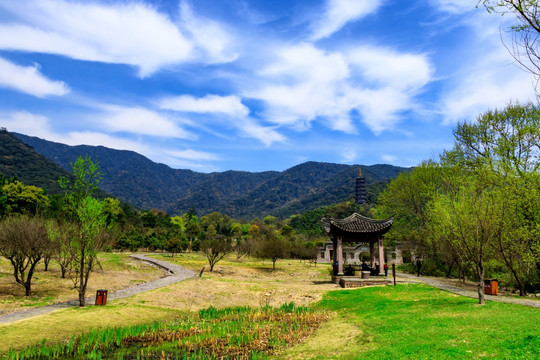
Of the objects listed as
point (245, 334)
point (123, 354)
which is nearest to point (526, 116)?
point (245, 334)

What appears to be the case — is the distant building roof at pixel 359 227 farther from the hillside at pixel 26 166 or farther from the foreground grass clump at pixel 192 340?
the hillside at pixel 26 166

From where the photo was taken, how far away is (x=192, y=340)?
11422mm

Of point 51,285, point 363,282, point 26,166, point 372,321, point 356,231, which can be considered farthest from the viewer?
point 26,166

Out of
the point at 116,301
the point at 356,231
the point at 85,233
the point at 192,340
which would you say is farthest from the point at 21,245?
the point at 356,231

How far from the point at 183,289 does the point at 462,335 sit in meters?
17.0

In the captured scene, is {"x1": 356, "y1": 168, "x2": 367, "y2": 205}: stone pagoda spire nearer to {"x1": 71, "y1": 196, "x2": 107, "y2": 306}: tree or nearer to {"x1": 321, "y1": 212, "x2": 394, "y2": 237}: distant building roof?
{"x1": 321, "y1": 212, "x2": 394, "y2": 237}: distant building roof

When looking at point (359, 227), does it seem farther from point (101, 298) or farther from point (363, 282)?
point (101, 298)

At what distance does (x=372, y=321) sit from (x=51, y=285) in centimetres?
2035

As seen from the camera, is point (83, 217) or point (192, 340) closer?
point (192, 340)

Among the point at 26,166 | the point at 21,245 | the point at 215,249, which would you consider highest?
the point at 26,166

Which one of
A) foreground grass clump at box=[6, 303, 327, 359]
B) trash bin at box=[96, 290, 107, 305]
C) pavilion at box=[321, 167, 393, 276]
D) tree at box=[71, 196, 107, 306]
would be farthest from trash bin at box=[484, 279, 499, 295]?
tree at box=[71, 196, 107, 306]

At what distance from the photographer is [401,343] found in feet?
29.8

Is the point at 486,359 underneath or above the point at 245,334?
above

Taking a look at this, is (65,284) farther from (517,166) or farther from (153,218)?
(153,218)
